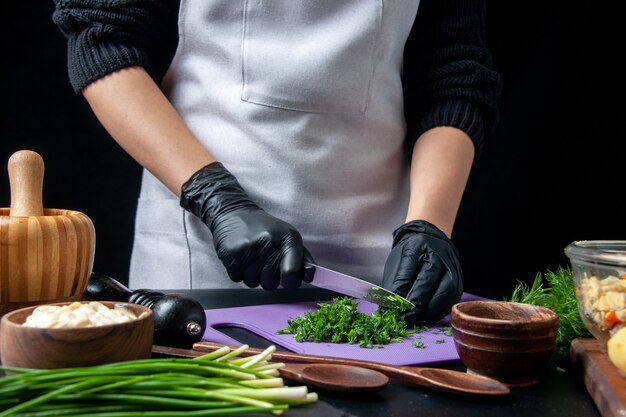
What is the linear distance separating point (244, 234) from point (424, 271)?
383 millimetres

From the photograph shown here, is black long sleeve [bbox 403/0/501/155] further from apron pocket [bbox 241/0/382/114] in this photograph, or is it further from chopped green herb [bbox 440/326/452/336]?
chopped green herb [bbox 440/326/452/336]

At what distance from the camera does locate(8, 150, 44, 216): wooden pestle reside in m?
1.25

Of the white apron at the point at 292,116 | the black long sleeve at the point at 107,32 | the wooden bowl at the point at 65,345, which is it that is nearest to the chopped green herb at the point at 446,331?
the white apron at the point at 292,116

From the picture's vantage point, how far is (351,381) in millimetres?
961

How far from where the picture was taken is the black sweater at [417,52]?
1797 millimetres

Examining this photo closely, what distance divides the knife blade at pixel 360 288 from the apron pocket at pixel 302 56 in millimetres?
511

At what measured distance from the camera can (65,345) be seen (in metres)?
0.89

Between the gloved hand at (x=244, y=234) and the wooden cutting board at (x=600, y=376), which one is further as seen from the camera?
the gloved hand at (x=244, y=234)

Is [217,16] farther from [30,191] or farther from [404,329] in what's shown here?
[404,329]

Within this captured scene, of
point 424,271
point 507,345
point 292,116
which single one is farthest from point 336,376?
point 292,116

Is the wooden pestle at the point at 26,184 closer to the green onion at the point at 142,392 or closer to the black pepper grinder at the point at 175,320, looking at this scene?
the black pepper grinder at the point at 175,320

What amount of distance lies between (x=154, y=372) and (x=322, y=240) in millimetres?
1012

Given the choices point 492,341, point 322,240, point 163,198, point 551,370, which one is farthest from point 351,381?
point 163,198

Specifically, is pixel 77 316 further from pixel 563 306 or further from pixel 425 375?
pixel 563 306
